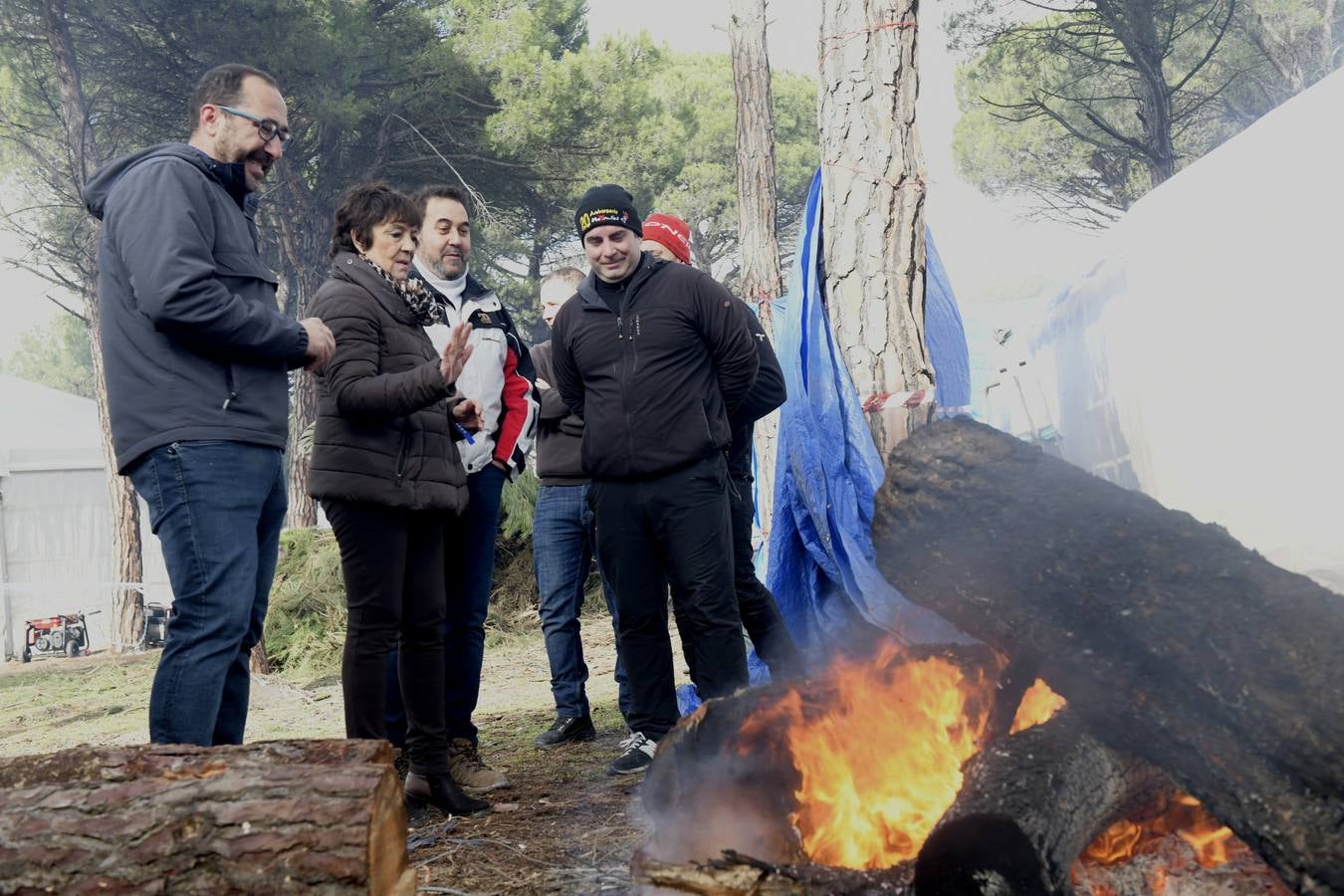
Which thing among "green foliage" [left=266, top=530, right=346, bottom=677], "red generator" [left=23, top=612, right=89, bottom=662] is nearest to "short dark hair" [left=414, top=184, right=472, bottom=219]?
"green foliage" [left=266, top=530, right=346, bottom=677]

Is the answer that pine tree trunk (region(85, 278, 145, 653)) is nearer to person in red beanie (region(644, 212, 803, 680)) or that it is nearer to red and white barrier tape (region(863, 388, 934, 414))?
person in red beanie (region(644, 212, 803, 680))

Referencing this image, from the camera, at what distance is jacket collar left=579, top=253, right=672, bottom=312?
351 centimetres

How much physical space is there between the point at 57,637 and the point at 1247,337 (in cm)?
1264

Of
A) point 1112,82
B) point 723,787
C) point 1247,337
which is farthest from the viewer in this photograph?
point 1112,82

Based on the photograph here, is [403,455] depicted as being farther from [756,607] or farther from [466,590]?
[756,607]

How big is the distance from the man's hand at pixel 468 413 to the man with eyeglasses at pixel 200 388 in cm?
52

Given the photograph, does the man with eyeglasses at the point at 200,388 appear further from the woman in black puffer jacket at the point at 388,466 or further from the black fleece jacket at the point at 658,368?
the black fleece jacket at the point at 658,368

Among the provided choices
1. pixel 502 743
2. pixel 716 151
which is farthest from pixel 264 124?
pixel 716 151

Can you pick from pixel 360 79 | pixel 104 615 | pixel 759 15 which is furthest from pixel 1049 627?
pixel 104 615

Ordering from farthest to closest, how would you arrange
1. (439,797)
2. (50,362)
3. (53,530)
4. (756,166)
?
(50,362) → (53,530) → (756,166) → (439,797)

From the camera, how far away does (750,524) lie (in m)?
4.23

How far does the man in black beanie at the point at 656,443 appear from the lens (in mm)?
3361

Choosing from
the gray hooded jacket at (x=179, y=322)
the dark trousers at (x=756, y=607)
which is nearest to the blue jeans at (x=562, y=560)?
the dark trousers at (x=756, y=607)

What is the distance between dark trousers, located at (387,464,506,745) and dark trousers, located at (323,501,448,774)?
15.3 inches
